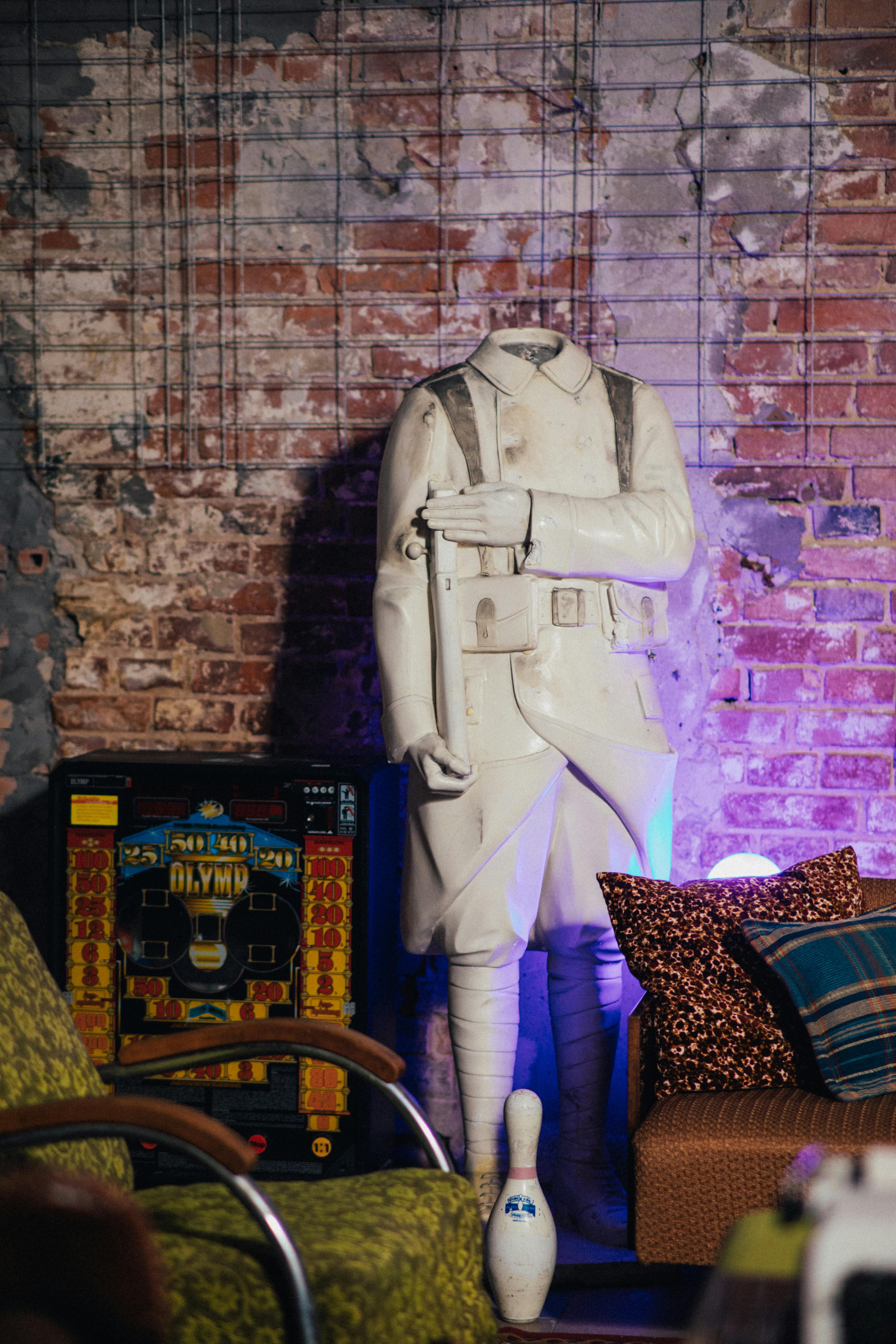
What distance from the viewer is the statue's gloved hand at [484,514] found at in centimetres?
245

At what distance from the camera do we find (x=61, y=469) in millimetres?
3367

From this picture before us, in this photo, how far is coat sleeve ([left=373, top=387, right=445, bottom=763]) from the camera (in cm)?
249

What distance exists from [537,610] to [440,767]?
368 millimetres

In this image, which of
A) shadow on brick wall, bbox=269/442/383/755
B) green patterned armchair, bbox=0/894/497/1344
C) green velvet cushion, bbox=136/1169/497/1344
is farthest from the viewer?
shadow on brick wall, bbox=269/442/383/755

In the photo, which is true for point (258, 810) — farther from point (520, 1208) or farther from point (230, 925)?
point (520, 1208)

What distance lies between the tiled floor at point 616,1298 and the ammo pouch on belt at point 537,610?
1.21m

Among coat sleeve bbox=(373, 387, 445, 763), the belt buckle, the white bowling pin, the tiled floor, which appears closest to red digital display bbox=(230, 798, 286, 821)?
coat sleeve bbox=(373, 387, 445, 763)

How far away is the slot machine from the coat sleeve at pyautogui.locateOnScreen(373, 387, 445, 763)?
36 cm

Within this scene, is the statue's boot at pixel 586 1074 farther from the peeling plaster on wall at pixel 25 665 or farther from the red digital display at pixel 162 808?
the peeling plaster on wall at pixel 25 665

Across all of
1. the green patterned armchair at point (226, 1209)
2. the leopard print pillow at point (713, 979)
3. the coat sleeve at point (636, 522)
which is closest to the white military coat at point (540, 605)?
the coat sleeve at point (636, 522)

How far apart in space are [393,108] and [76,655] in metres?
1.66

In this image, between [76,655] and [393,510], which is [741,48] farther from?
[76,655]

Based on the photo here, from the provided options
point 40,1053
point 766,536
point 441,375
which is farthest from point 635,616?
point 40,1053

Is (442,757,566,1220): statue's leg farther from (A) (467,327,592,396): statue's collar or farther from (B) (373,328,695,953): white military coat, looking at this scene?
(A) (467,327,592,396): statue's collar
